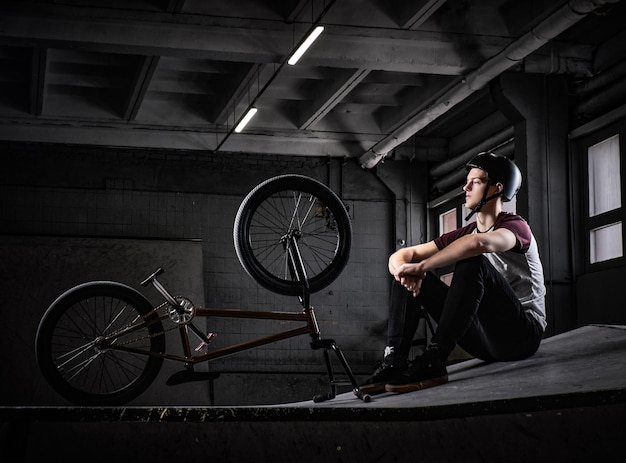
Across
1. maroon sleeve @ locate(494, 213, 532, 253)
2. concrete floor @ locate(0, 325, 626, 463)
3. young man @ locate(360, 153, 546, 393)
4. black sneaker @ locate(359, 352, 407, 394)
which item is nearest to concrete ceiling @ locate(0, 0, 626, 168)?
young man @ locate(360, 153, 546, 393)

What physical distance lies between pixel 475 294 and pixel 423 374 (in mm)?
394

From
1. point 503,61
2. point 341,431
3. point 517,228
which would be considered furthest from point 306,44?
point 341,431

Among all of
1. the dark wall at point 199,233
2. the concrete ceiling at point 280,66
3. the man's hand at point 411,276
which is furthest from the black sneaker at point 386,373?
the dark wall at point 199,233

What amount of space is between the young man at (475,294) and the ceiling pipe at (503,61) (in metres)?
2.93

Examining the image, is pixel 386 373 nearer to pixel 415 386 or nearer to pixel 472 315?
pixel 415 386

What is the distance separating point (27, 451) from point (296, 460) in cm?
66

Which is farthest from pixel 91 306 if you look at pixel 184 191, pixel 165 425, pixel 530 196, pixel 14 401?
pixel 165 425

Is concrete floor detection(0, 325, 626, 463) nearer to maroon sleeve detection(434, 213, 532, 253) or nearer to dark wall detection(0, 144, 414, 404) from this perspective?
maroon sleeve detection(434, 213, 532, 253)

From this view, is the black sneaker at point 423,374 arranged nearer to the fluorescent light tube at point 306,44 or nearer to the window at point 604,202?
the fluorescent light tube at point 306,44

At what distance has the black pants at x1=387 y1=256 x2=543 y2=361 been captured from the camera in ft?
10.2

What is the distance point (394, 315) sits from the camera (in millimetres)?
3352

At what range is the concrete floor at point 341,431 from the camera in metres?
1.97

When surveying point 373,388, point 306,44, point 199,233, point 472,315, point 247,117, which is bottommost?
point 373,388

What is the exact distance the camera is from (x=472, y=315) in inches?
123
